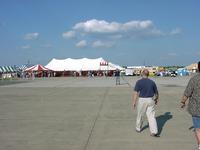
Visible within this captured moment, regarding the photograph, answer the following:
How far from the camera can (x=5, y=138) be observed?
26.5 feet

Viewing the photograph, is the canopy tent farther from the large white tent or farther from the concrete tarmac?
the concrete tarmac

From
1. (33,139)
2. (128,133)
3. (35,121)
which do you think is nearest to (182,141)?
(128,133)

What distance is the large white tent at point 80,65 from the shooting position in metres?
85.8

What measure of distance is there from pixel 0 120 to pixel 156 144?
5.37m

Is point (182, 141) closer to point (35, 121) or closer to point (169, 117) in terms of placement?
point (169, 117)

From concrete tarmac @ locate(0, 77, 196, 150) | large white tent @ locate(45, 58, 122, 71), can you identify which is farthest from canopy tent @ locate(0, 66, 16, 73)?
concrete tarmac @ locate(0, 77, 196, 150)

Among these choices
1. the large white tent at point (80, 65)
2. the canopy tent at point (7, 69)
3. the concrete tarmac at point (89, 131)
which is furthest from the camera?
the canopy tent at point (7, 69)

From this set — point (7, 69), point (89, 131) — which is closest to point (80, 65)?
point (7, 69)

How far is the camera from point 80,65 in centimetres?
8819

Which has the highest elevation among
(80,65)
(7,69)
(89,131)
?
(80,65)

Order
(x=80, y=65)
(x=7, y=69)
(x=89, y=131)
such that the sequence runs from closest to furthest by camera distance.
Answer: (x=89, y=131) → (x=80, y=65) → (x=7, y=69)

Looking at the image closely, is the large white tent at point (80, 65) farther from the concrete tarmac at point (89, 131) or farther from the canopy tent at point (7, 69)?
the concrete tarmac at point (89, 131)

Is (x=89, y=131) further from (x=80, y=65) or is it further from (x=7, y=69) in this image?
(x=7, y=69)

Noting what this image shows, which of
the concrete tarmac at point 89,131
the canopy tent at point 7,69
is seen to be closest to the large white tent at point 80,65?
the canopy tent at point 7,69
